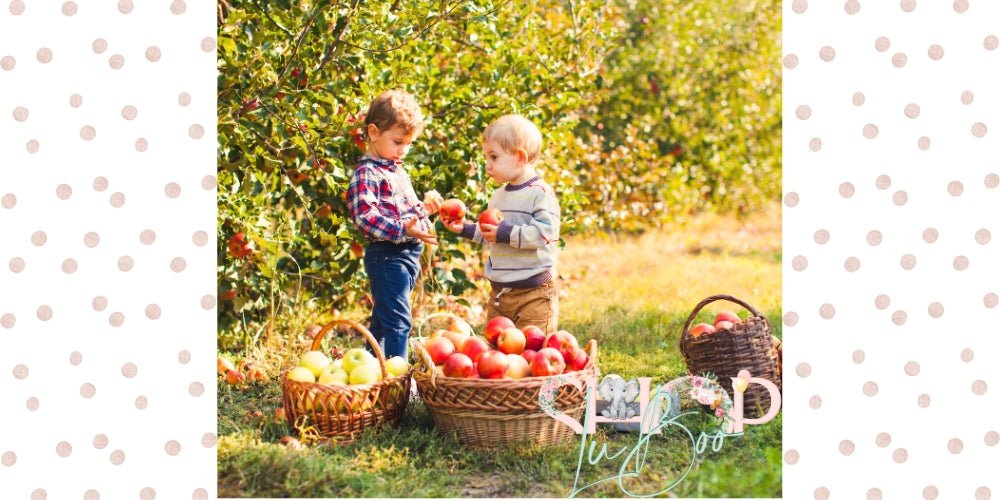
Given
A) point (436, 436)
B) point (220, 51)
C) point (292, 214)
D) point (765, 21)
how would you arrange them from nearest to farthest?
point (436, 436) → point (220, 51) → point (292, 214) → point (765, 21)

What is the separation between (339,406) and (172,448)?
761mm

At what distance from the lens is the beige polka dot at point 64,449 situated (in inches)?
104

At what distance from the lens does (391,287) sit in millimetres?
3996

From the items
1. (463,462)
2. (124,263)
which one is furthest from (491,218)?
(124,263)

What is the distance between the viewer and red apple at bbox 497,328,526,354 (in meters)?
3.51

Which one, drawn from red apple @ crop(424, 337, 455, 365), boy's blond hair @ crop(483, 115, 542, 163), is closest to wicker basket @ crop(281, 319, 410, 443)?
red apple @ crop(424, 337, 455, 365)
